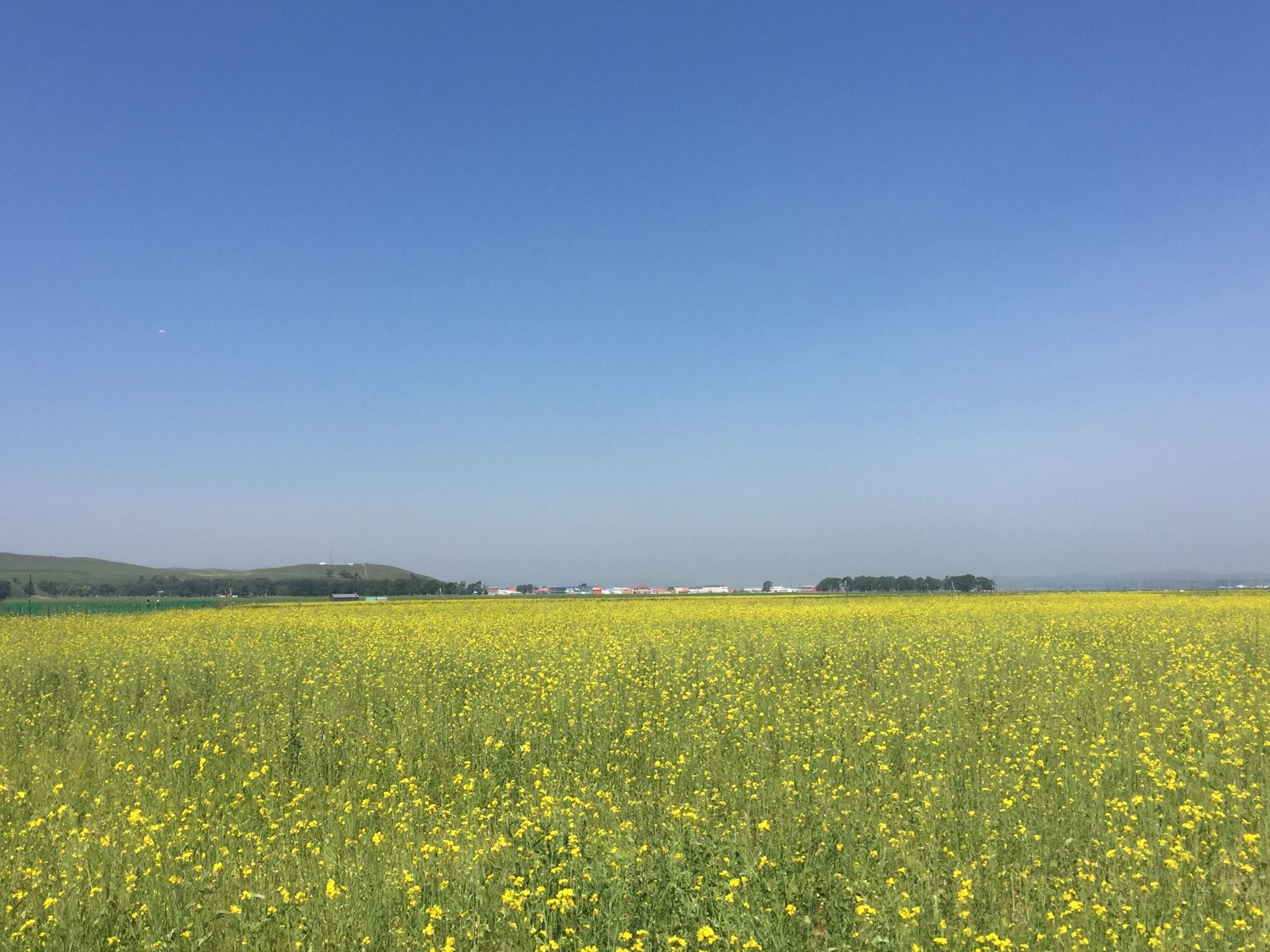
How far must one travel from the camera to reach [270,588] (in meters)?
148

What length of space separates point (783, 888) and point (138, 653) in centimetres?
1699

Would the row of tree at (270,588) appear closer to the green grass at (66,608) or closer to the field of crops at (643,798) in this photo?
the green grass at (66,608)

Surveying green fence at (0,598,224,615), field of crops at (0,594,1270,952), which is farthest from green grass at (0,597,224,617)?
field of crops at (0,594,1270,952)

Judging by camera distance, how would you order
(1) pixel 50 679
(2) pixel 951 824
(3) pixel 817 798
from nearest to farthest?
(2) pixel 951 824, (3) pixel 817 798, (1) pixel 50 679

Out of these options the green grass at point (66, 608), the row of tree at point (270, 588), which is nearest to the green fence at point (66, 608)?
the green grass at point (66, 608)

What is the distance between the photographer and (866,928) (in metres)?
5.00

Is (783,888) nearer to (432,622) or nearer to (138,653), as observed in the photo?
(138,653)

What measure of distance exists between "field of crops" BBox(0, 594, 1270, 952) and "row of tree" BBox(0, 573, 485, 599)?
11387 cm

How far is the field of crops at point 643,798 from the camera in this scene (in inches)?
207

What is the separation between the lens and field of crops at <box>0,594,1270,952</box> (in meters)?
5.25

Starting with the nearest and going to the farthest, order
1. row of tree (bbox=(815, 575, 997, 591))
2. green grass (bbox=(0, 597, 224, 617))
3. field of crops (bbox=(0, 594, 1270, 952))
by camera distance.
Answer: field of crops (bbox=(0, 594, 1270, 952)) < green grass (bbox=(0, 597, 224, 617)) < row of tree (bbox=(815, 575, 997, 591))

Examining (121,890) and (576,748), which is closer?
(121,890)

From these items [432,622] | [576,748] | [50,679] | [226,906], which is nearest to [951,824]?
[576,748]

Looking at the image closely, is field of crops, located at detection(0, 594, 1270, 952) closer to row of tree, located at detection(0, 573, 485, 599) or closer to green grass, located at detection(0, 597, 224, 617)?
green grass, located at detection(0, 597, 224, 617)
